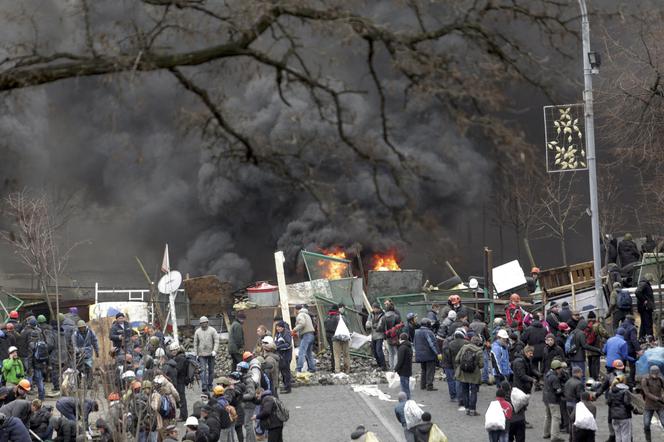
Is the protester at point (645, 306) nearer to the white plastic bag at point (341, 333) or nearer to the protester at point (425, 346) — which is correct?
the protester at point (425, 346)

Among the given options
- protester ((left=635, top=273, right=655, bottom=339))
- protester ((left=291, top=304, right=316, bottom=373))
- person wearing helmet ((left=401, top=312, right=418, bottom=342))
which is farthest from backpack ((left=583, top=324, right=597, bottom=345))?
protester ((left=291, top=304, right=316, bottom=373))

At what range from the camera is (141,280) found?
41094 millimetres

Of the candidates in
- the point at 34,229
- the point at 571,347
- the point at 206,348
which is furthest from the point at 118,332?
the point at 34,229

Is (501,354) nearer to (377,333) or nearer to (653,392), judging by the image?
(653,392)

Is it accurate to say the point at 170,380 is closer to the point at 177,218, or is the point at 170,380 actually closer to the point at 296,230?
the point at 296,230

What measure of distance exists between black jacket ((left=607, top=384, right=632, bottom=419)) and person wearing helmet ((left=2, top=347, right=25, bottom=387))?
955 centimetres

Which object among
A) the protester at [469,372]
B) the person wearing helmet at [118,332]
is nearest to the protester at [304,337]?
the person wearing helmet at [118,332]

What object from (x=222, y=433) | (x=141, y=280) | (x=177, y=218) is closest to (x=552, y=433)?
(x=222, y=433)

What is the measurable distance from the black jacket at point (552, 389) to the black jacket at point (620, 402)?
1062mm

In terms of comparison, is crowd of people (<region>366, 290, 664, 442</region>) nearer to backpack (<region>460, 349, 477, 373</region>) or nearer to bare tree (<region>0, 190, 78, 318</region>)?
backpack (<region>460, 349, 477, 373</region>)

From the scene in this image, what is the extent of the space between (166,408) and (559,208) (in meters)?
20.3

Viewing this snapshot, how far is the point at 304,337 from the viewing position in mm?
20125

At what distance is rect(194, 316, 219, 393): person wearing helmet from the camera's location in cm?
1862

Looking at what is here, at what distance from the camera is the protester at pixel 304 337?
787 inches
